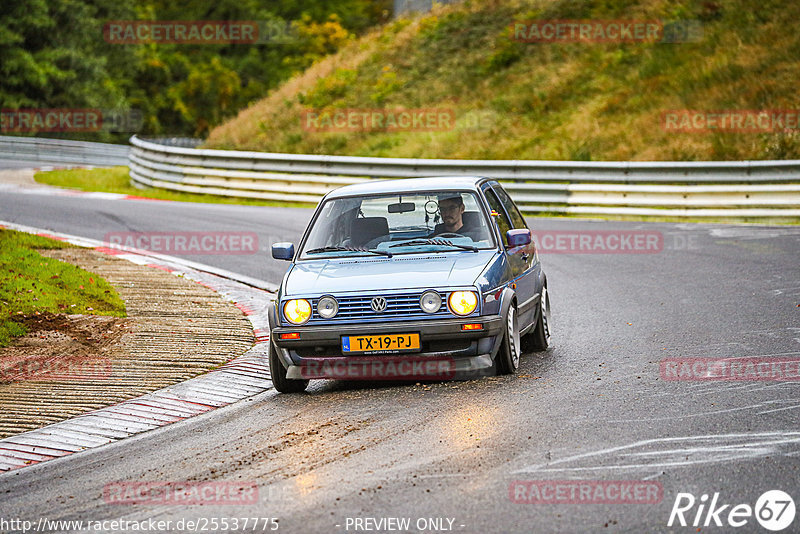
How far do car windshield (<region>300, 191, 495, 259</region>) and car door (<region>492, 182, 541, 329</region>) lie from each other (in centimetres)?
42

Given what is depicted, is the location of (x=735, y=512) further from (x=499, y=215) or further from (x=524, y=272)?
(x=499, y=215)

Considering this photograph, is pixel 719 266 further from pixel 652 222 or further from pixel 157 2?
pixel 157 2

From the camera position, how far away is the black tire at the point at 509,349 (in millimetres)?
8211

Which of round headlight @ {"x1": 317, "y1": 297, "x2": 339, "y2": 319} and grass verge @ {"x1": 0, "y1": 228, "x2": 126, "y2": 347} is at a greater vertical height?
round headlight @ {"x1": 317, "y1": 297, "x2": 339, "y2": 319}

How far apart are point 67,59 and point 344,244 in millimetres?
47905

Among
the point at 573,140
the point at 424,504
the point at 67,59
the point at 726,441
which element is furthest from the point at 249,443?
the point at 67,59

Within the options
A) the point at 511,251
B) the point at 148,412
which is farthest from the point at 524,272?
the point at 148,412

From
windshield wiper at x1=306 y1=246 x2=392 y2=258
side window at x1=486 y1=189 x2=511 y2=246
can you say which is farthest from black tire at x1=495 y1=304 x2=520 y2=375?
windshield wiper at x1=306 y1=246 x2=392 y2=258

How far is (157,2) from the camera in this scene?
3093 inches

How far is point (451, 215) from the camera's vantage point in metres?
9.12

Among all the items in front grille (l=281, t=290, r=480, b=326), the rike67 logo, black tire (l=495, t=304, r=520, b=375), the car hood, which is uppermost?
the car hood

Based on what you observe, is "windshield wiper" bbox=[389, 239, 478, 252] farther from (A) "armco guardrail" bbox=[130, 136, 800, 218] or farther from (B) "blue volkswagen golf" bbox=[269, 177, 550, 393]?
(A) "armco guardrail" bbox=[130, 136, 800, 218]

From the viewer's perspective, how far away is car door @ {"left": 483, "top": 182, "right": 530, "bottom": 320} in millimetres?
8820

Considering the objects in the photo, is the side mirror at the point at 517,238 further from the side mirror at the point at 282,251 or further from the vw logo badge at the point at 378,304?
the side mirror at the point at 282,251
